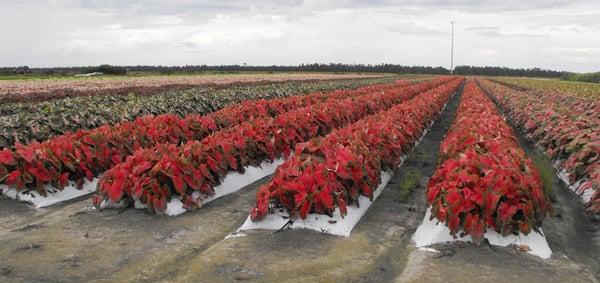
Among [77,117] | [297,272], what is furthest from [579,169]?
[77,117]

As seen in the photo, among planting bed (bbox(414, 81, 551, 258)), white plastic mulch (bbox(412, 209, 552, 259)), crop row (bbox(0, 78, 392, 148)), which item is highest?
crop row (bbox(0, 78, 392, 148))

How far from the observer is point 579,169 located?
7289 millimetres

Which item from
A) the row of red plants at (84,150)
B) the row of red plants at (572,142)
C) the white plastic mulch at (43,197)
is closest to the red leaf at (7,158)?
the row of red plants at (84,150)

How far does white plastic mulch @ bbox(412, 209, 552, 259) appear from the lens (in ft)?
15.9

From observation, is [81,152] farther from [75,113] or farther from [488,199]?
[488,199]

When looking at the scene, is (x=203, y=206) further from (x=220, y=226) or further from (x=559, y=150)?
(x=559, y=150)

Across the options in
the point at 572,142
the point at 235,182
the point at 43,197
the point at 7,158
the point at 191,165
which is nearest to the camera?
the point at 191,165

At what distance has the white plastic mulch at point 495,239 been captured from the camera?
4.84m

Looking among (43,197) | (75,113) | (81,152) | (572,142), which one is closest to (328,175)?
(43,197)

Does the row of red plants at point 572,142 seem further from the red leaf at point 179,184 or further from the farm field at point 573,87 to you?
the farm field at point 573,87

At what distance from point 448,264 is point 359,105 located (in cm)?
995

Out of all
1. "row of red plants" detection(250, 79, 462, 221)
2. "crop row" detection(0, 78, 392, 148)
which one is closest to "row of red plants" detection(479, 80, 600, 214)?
"row of red plants" detection(250, 79, 462, 221)

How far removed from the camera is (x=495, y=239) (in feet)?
16.3

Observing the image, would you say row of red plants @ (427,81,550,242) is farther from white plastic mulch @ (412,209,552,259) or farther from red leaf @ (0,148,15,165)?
red leaf @ (0,148,15,165)
